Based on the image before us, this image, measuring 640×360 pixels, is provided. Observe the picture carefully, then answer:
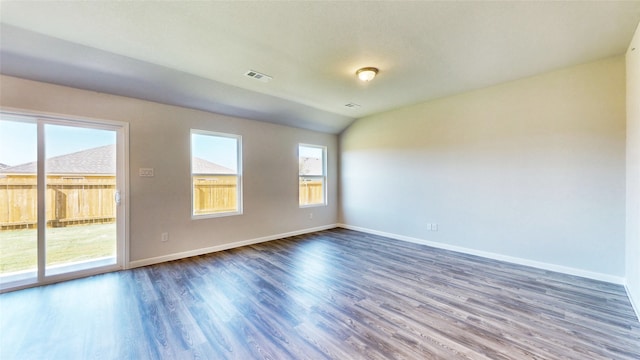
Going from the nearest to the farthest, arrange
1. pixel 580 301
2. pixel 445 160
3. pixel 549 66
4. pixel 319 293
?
pixel 580 301, pixel 319 293, pixel 549 66, pixel 445 160

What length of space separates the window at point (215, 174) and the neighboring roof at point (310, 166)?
151 centimetres

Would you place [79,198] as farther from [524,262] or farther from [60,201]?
[524,262]

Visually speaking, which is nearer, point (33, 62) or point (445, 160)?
point (33, 62)

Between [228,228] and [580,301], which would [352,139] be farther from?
[580,301]

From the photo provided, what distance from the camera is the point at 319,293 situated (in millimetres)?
2711

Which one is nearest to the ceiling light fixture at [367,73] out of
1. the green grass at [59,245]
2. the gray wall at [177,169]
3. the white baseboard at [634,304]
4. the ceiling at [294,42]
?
Answer: the ceiling at [294,42]

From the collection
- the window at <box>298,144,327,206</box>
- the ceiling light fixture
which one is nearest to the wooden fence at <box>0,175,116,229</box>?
the window at <box>298,144,327,206</box>

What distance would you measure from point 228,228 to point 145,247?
124 cm

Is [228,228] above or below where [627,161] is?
below

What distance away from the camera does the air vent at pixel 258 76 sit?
3.26 metres

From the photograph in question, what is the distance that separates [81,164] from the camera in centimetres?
323

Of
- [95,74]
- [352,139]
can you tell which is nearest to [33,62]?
[95,74]

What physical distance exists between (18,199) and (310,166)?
4.45 metres

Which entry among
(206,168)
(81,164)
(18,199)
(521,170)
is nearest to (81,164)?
(81,164)
